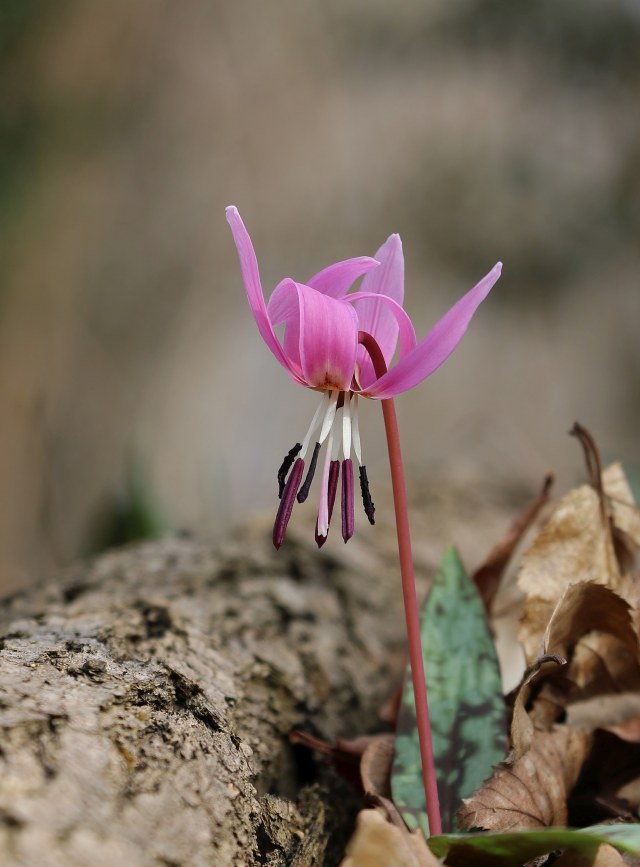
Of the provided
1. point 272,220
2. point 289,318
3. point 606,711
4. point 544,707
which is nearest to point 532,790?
Answer: point 544,707

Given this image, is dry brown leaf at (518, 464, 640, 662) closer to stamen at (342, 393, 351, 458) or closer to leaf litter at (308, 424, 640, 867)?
leaf litter at (308, 424, 640, 867)

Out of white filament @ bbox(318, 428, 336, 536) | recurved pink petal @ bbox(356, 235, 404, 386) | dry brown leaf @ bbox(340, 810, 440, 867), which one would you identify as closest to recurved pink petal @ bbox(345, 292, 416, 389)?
recurved pink petal @ bbox(356, 235, 404, 386)

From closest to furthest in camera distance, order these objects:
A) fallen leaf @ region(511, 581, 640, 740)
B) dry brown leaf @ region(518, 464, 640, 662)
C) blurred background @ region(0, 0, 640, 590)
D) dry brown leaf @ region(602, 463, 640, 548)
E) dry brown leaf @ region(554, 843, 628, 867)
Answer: dry brown leaf @ region(554, 843, 628, 867), fallen leaf @ region(511, 581, 640, 740), dry brown leaf @ region(518, 464, 640, 662), dry brown leaf @ region(602, 463, 640, 548), blurred background @ region(0, 0, 640, 590)

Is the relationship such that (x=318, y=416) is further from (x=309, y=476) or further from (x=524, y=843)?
(x=524, y=843)

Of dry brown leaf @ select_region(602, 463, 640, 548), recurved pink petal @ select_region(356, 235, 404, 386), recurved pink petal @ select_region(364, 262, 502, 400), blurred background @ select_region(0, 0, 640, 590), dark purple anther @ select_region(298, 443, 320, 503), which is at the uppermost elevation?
blurred background @ select_region(0, 0, 640, 590)

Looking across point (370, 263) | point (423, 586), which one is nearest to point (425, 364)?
point (370, 263)

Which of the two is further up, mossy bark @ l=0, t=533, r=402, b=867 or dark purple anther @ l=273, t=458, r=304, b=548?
dark purple anther @ l=273, t=458, r=304, b=548

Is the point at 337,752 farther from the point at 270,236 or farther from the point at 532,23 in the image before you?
the point at 532,23
